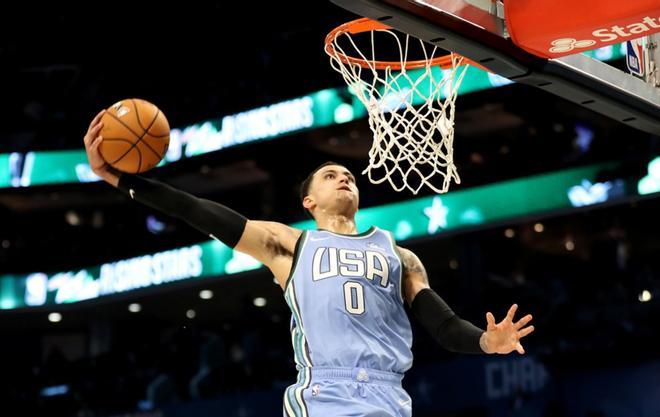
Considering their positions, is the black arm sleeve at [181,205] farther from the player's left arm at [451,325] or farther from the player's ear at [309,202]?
the player's left arm at [451,325]

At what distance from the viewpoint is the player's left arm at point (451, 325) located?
159 inches

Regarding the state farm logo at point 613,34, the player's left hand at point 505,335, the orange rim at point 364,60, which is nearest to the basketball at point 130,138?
the orange rim at point 364,60

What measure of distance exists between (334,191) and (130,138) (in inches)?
37.1

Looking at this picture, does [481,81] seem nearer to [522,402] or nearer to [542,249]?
[542,249]

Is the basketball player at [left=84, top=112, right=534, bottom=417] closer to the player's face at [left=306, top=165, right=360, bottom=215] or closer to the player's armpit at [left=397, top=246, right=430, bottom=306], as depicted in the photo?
the player's armpit at [left=397, top=246, right=430, bottom=306]

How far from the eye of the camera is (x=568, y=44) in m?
4.17

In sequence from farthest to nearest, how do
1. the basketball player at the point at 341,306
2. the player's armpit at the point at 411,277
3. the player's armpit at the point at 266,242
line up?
the player's armpit at the point at 411,277 < the player's armpit at the point at 266,242 < the basketball player at the point at 341,306

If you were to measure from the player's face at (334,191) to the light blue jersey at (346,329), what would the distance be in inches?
8.3

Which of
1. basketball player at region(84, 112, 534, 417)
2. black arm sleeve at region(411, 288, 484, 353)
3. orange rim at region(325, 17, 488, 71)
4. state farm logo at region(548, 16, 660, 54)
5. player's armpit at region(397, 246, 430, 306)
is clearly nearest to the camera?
state farm logo at region(548, 16, 660, 54)

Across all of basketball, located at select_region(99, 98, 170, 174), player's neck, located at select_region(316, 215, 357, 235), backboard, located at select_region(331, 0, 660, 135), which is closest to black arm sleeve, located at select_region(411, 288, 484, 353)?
player's neck, located at select_region(316, 215, 357, 235)

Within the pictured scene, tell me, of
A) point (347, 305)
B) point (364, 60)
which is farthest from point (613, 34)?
point (364, 60)

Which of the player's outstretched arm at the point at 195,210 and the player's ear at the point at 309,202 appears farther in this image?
the player's ear at the point at 309,202

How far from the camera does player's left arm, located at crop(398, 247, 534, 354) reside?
405cm

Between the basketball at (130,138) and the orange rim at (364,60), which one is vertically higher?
the orange rim at (364,60)
